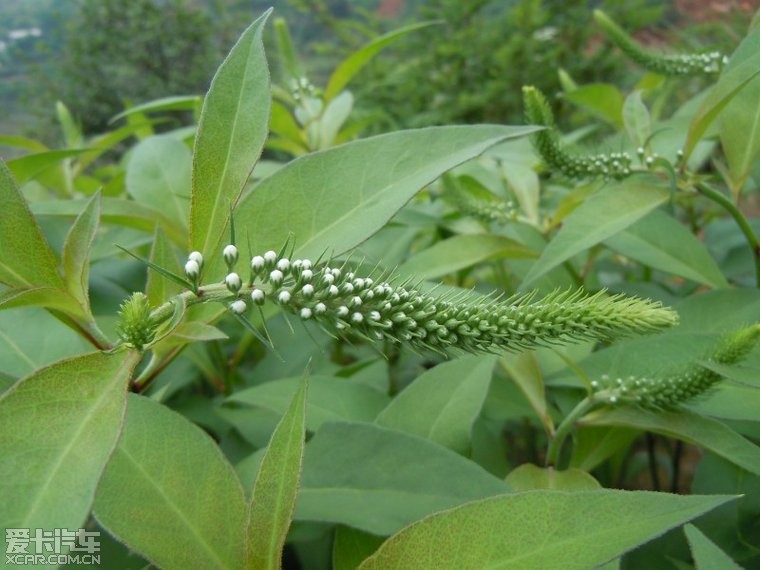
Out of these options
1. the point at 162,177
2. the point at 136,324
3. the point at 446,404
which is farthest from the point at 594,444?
the point at 162,177

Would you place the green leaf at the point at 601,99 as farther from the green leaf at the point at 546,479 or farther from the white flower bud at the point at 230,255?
the white flower bud at the point at 230,255

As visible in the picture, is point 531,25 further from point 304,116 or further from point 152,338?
point 152,338

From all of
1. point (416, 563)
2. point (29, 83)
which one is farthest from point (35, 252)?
point (29, 83)

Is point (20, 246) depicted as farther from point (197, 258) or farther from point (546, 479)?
point (546, 479)

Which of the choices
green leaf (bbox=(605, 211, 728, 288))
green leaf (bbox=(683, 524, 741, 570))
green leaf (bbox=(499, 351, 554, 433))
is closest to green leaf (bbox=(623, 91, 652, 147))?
green leaf (bbox=(605, 211, 728, 288))

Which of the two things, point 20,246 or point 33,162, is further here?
point 33,162

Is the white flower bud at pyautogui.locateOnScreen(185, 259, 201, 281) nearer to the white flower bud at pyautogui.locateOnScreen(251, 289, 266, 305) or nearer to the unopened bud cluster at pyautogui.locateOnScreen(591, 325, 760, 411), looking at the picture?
the white flower bud at pyautogui.locateOnScreen(251, 289, 266, 305)

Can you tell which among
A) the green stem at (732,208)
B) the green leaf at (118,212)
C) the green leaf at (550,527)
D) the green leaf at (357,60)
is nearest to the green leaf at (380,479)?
the green leaf at (550,527)
